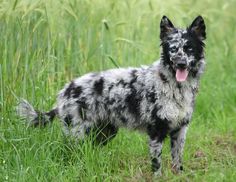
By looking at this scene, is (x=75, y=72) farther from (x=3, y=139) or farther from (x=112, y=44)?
(x=3, y=139)

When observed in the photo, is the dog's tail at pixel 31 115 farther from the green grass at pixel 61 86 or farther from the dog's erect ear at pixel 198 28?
the dog's erect ear at pixel 198 28

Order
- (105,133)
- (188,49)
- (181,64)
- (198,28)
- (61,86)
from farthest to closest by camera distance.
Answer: (61,86)
(105,133)
(198,28)
(188,49)
(181,64)

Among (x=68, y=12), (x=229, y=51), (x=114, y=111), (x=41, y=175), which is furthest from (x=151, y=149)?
(x=229, y=51)

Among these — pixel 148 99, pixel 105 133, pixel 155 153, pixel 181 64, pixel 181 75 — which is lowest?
pixel 155 153

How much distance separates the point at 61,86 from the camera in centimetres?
842

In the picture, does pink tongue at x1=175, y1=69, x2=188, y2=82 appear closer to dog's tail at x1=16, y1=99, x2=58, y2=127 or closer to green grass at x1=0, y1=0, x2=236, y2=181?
green grass at x1=0, y1=0, x2=236, y2=181

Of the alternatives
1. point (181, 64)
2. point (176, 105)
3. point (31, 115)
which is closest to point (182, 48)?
point (181, 64)

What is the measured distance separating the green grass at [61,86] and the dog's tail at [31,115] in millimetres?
92

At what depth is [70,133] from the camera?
7605 millimetres

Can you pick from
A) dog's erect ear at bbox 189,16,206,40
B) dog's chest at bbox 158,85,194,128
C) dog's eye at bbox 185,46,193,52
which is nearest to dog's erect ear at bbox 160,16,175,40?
dog's erect ear at bbox 189,16,206,40

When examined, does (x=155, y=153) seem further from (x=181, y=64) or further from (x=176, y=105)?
(x=181, y=64)

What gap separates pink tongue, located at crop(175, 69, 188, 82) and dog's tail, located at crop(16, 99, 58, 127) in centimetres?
153

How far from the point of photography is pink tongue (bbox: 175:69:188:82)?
7229mm

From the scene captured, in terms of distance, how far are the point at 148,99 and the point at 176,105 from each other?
0.34 metres
